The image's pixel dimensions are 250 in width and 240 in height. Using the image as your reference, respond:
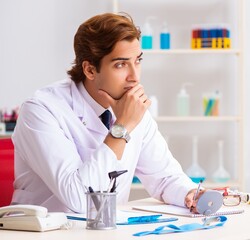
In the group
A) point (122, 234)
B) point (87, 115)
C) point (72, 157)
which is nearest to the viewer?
point (122, 234)

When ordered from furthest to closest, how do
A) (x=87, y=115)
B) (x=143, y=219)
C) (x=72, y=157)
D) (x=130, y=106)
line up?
(x=87, y=115) < (x=130, y=106) < (x=72, y=157) < (x=143, y=219)

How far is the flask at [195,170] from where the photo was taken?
4639mm

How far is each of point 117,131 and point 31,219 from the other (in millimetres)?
520

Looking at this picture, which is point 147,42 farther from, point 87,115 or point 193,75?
point 87,115

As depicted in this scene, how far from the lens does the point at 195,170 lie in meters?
4.68

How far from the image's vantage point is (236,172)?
4.87m

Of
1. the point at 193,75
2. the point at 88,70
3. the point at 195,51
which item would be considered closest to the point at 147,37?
the point at 195,51

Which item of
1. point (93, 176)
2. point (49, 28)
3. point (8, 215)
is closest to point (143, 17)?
point (49, 28)

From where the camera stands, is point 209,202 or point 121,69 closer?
point 209,202

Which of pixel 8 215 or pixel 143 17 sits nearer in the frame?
pixel 8 215

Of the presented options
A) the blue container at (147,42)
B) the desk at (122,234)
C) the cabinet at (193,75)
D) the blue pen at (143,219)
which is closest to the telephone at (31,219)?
the desk at (122,234)

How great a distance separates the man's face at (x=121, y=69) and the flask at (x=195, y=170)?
7.83ft

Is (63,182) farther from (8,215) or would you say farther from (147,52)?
(147,52)

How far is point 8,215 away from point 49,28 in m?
3.24
